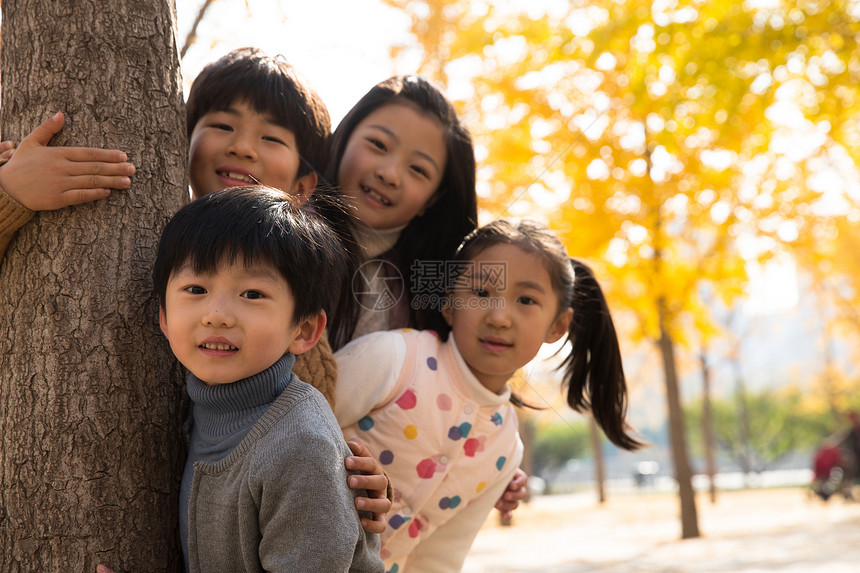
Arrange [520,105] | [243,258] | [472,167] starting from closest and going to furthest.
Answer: [243,258], [472,167], [520,105]

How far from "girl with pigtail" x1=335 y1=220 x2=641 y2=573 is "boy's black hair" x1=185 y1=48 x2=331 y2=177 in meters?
0.63

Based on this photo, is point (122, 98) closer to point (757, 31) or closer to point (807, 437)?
point (757, 31)

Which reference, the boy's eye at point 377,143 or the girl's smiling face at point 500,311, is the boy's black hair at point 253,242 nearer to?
the girl's smiling face at point 500,311

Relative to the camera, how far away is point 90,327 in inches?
61.5

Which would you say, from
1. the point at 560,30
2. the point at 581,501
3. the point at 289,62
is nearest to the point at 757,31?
the point at 560,30

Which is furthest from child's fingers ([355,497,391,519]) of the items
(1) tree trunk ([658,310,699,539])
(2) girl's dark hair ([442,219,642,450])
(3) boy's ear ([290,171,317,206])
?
(1) tree trunk ([658,310,699,539])

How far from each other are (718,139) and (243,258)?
251 inches

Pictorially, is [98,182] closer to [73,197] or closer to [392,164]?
[73,197]

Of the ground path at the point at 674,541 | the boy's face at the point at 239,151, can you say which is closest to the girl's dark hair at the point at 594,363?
the boy's face at the point at 239,151

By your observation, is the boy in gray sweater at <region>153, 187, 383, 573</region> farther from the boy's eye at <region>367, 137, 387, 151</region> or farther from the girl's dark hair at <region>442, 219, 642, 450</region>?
the girl's dark hair at <region>442, 219, 642, 450</region>

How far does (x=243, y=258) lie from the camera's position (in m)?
1.46

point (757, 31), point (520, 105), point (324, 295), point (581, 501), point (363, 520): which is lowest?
point (581, 501)

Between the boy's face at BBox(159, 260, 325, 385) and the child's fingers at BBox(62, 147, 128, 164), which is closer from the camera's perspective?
the boy's face at BBox(159, 260, 325, 385)

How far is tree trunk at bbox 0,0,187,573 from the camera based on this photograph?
151 centimetres
